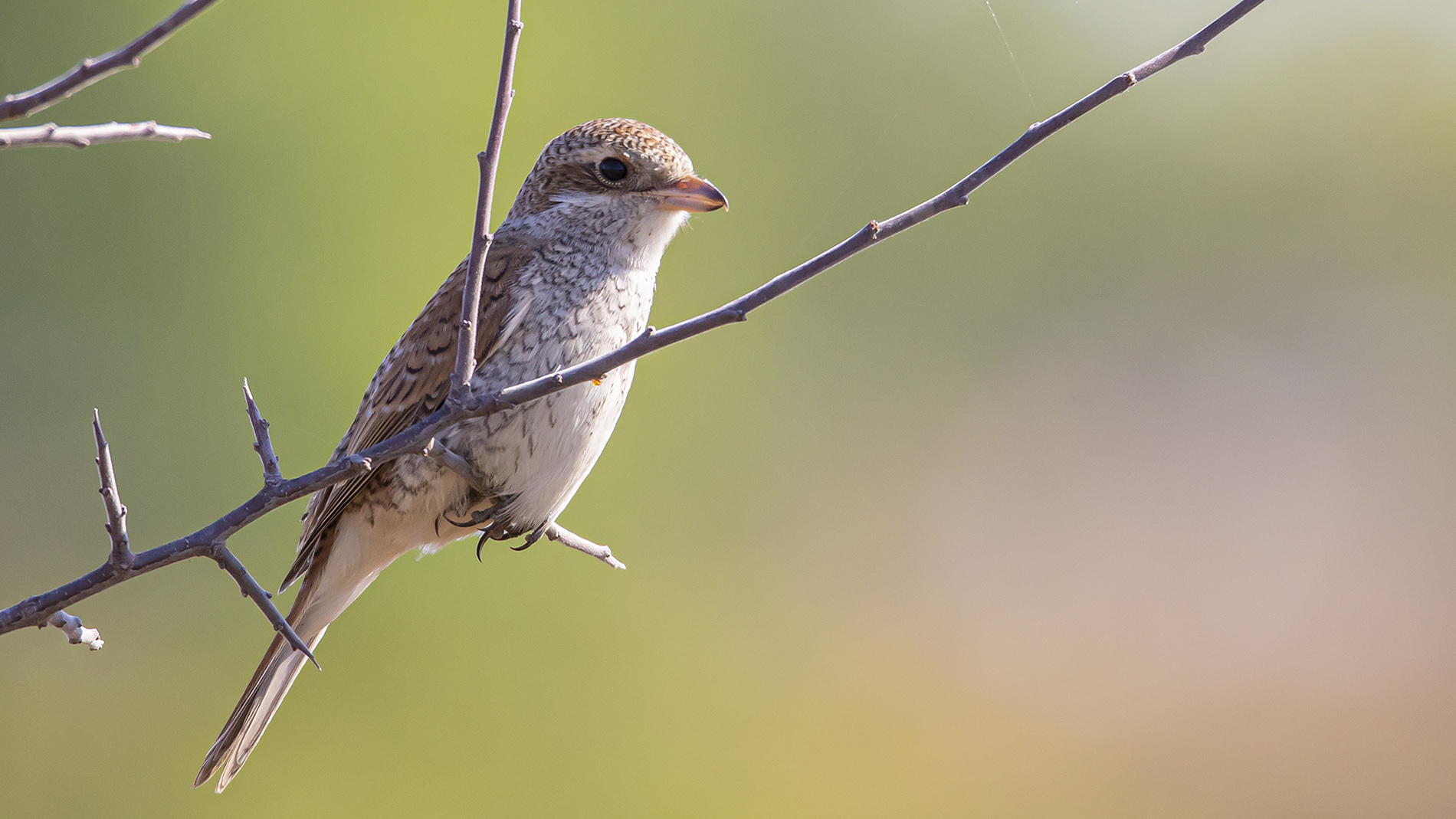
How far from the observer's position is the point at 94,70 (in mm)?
938

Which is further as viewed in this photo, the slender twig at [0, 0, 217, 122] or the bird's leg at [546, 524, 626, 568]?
the bird's leg at [546, 524, 626, 568]

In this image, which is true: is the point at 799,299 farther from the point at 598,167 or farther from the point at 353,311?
the point at 598,167

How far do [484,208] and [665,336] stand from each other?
0.92 feet

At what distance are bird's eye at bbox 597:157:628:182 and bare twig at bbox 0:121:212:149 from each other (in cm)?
131

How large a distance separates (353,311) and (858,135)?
3421mm

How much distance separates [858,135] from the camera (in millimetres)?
6895

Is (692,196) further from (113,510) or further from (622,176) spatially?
(113,510)

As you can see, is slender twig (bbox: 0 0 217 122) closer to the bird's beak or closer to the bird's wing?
the bird's wing

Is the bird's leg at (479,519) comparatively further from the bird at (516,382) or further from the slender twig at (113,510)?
the slender twig at (113,510)

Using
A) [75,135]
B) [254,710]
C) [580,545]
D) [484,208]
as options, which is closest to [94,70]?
[75,135]

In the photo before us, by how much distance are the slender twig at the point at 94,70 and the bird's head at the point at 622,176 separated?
1.23 metres

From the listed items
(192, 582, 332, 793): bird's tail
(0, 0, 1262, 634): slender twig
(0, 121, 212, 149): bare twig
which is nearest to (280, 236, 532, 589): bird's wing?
(192, 582, 332, 793): bird's tail

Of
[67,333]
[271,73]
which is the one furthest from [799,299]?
[67,333]

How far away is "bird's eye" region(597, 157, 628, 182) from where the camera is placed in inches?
88.5
